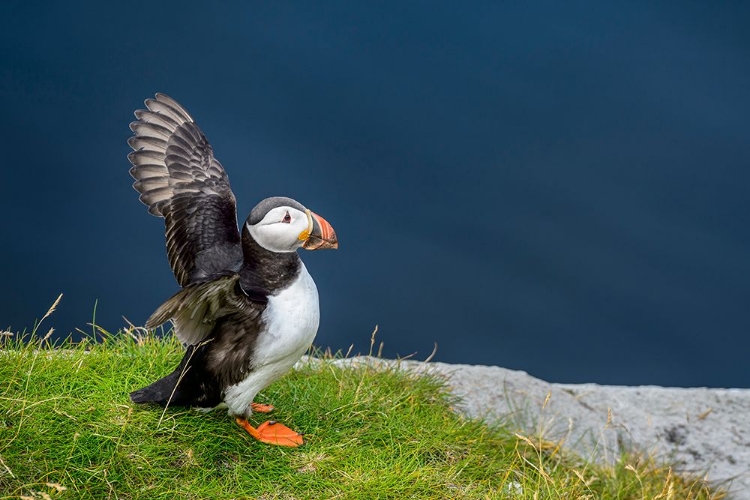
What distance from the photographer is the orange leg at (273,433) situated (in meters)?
5.18

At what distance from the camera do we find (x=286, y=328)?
184 inches

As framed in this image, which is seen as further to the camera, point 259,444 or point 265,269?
point 259,444

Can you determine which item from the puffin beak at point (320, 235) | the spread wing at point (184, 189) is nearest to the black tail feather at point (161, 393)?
the spread wing at point (184, 189)

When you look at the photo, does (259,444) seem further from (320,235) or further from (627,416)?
(627,416)

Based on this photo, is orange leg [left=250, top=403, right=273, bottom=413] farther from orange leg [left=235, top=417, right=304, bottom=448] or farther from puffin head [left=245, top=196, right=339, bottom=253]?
puffin head [left=245, top=196, right=339, bottom=253]

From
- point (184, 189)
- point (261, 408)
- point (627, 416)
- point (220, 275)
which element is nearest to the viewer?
point (220, 275)

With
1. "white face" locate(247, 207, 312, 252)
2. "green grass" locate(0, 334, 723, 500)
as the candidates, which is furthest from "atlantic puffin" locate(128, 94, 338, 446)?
"green grass" locate(0, 334, 723, 500)

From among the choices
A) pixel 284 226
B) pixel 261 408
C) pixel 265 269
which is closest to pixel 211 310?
pixel 265 269

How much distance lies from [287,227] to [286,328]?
20.4 inches

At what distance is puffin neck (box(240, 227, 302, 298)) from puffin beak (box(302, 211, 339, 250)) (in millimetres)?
125

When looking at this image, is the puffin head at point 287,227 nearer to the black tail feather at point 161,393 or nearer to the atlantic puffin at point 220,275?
the atlantic puffin at point 220,275

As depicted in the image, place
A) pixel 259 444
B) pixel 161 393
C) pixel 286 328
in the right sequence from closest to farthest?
pixel 286 328
pixel 161 393
pixel 259 444

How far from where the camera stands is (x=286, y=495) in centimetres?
493

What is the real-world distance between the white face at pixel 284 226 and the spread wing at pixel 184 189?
20.8 inches
